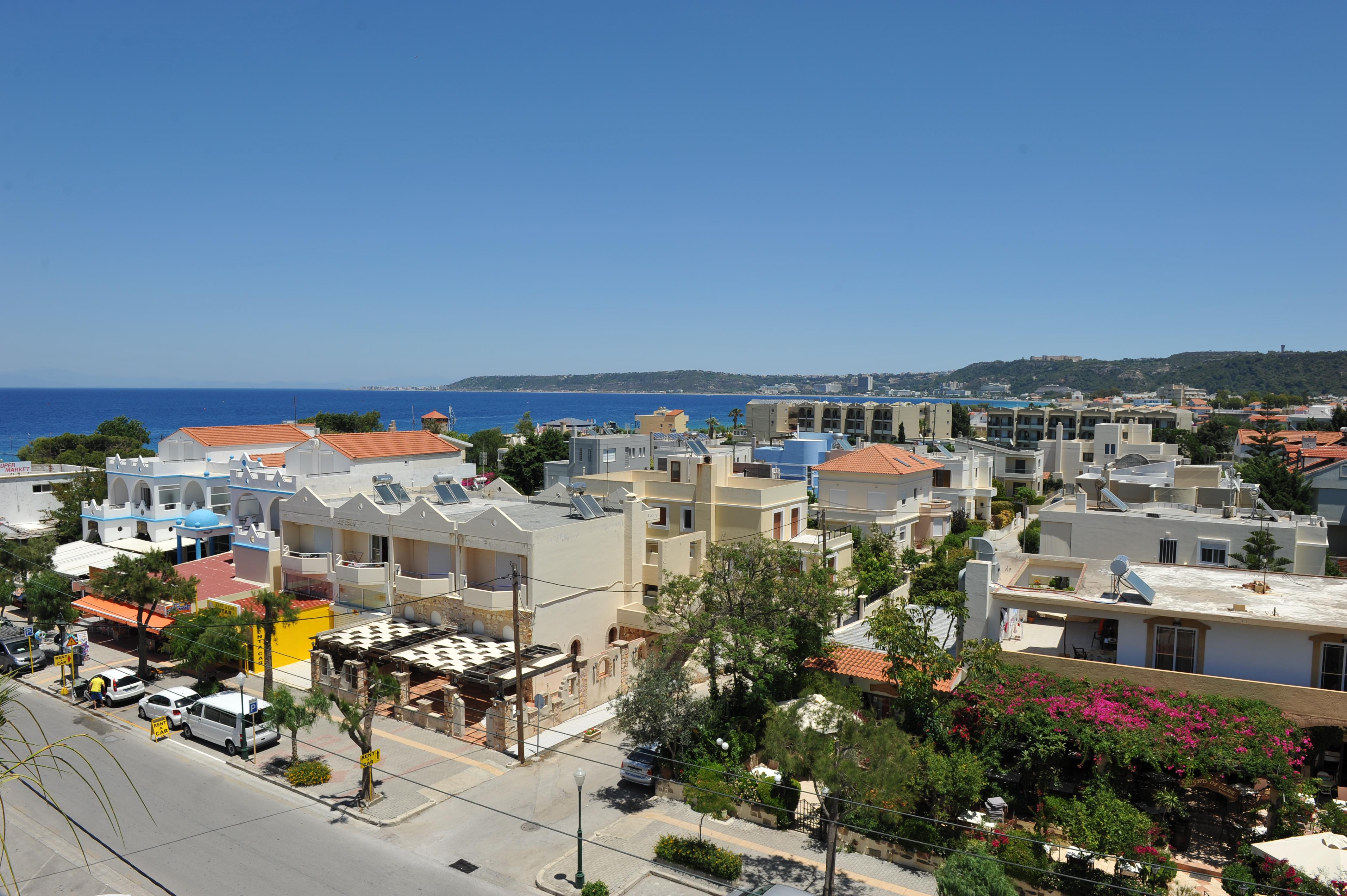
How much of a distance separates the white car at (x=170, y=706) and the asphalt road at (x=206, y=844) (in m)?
2.38

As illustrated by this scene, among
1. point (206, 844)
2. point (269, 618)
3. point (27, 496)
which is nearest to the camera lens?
point (206, 844)

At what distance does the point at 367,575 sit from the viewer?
36.0m

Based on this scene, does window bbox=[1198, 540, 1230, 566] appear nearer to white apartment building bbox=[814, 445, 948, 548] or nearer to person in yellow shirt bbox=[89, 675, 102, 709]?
white apartment building bbox=[814, 445, 948, 548]

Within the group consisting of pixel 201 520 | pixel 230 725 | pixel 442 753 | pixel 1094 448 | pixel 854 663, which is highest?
pixel 1094 448

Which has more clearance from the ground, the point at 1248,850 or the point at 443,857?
the point at 1248,850

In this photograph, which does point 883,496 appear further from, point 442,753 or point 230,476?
point 230,476

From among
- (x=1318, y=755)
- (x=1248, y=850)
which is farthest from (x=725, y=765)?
(x=1318, y=755)

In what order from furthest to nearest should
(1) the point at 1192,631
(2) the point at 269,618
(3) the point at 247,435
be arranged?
1. (3) the point at 247,435
2. (2) the point at 269,618
3. (1) the point at 1192,631

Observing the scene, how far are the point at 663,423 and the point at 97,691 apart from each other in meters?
98.0

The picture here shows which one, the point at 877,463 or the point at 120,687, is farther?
the point at 877,463

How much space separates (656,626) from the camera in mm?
34094

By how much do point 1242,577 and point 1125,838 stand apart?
13239 mm

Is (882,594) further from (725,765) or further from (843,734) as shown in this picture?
(843,734)

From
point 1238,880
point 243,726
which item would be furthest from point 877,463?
point 243,726
